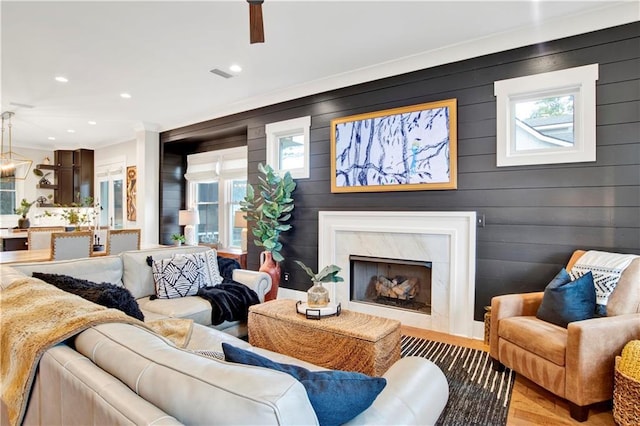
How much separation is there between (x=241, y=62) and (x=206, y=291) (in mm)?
2425

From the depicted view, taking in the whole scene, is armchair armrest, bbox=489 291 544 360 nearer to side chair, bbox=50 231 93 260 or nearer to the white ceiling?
the white ceiling

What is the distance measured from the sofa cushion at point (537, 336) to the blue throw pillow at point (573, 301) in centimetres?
8

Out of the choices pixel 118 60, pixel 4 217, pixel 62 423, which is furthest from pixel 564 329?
pixel 4 217

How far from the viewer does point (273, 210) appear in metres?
4.46

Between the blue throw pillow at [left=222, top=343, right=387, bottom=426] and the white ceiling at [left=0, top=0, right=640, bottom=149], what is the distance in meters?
2.61

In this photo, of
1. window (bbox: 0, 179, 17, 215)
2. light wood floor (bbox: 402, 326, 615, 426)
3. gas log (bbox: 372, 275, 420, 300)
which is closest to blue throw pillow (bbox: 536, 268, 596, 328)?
light wood floor (bbox: 402, 326, 615, 426)

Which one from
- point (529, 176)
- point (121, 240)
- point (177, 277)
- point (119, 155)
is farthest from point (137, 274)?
point (119, 155)

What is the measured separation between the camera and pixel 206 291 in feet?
10.4

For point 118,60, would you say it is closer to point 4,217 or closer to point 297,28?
point 297,28

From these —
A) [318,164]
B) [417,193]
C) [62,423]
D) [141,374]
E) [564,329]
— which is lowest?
[564,329]

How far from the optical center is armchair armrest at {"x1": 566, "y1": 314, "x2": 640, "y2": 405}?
2.02 metres

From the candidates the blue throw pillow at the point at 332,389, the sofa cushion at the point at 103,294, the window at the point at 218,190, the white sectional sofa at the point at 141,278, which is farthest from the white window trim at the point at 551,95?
the window at the point at 218,190

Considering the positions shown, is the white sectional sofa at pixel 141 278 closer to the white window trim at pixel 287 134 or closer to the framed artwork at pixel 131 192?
the white window trim at pixel 287 134

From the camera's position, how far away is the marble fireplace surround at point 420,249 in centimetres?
340
